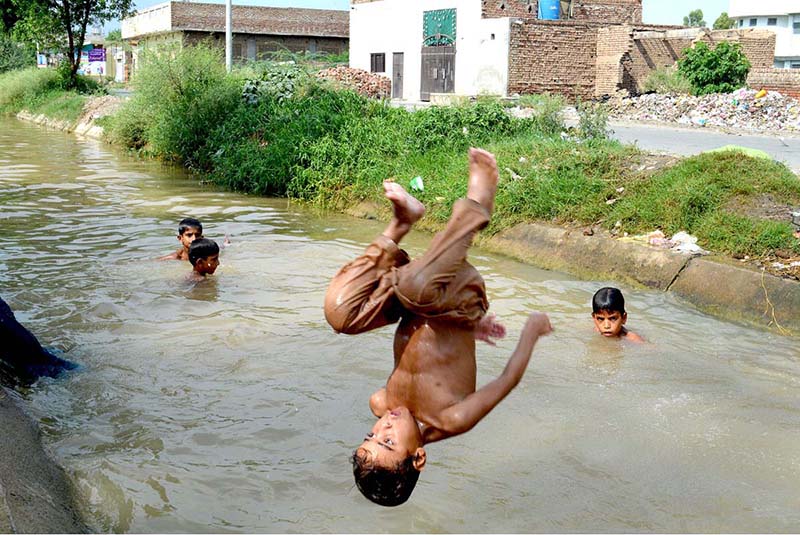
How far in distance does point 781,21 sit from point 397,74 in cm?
2651

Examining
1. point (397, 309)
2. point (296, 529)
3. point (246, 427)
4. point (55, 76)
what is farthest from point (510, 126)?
point (55, 76)

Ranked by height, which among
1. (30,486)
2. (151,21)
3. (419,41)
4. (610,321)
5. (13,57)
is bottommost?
(30,486)

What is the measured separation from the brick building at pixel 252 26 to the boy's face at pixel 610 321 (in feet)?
126

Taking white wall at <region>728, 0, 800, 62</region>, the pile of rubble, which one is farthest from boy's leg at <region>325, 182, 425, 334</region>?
white wall at <region>728, 0, 800, 62</region>

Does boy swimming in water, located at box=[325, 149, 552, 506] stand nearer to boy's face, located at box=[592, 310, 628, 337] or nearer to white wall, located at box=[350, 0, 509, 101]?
boy's face, located at box=[592, 310, 628, 337]

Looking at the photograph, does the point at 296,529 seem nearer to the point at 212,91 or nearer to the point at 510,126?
the point at 510,126

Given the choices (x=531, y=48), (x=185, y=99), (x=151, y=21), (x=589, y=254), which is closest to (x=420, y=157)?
(x=589, y=254)

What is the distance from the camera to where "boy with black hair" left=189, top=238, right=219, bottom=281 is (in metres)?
8.18

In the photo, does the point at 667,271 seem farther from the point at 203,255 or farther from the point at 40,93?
the point at 40,93

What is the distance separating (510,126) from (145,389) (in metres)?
8.06

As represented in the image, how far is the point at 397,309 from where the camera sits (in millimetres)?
2750

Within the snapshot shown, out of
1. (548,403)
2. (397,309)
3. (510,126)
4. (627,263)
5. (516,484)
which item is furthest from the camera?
(510,126)

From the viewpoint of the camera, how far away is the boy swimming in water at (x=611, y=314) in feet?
21.6

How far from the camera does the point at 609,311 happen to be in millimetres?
6594
